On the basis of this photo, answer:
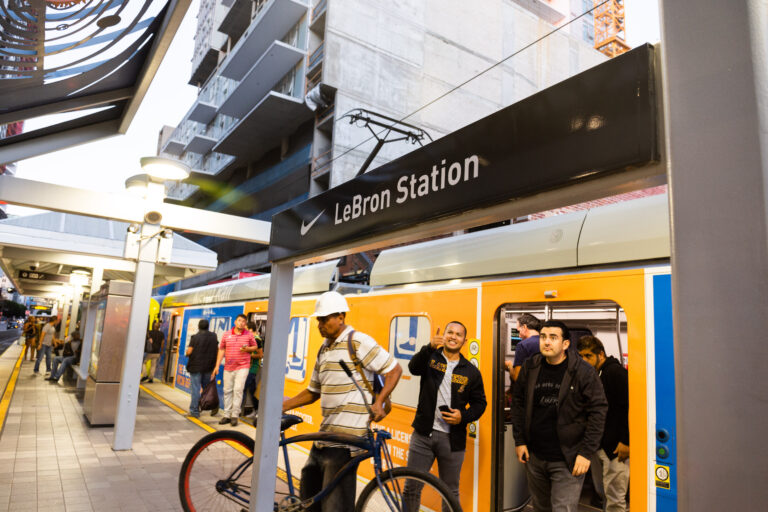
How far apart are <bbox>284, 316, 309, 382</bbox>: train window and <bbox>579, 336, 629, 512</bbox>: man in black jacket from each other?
14.8 ft

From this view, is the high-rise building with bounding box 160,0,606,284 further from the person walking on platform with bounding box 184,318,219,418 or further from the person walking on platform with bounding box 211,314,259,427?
the person walking on platform with bounding box 211,314,259,427

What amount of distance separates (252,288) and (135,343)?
4.29m

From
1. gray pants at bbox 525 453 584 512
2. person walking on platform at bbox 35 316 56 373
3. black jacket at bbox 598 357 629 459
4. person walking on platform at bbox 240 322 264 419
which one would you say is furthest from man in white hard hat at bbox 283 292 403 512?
person walking on platform at bbox 35 316 56 373

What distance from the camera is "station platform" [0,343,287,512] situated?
497 centimetres

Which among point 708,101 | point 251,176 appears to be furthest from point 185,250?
point 251,176

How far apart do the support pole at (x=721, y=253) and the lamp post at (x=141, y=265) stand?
6.88m

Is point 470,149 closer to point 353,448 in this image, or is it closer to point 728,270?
point 728,270

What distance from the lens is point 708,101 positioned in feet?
3.81

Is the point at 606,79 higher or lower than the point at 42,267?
lower

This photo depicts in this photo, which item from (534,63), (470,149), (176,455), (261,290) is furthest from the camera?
(534,63)

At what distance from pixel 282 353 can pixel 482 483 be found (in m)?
2.46

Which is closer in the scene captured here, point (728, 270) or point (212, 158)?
point (728, 270)

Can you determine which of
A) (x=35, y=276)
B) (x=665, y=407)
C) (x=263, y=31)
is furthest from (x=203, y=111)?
(x=665, y=407)

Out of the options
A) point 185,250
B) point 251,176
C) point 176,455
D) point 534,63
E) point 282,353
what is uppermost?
point 534,63
